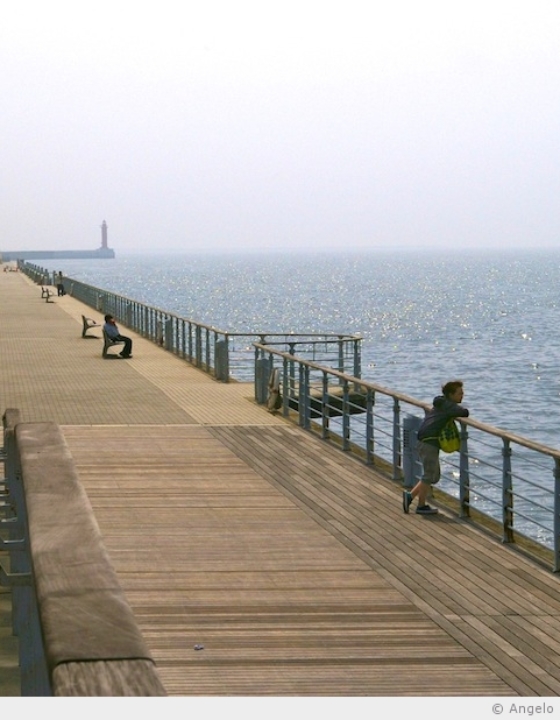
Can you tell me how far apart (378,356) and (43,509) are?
64953 millimetres

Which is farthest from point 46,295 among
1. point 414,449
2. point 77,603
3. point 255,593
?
point 77,603

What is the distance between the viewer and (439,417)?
11969 millimetres

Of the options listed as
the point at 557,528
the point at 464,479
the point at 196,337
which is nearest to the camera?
the point at 557,528

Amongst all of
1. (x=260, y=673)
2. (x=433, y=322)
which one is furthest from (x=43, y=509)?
(x=433, y=322)

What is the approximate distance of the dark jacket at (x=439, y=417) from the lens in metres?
11.9

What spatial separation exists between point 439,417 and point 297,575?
2765mm

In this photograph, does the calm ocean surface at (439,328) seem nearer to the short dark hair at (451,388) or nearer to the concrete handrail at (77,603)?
the short dark hair at (451,388)

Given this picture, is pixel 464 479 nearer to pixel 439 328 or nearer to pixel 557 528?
pixel 557 528

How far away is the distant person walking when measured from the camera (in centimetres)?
1195

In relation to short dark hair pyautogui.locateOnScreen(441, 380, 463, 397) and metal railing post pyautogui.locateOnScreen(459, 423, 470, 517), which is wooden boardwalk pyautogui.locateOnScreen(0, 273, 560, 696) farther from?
short dark hair pyautogui.locateOnScreen(441, 380, 463, 397)

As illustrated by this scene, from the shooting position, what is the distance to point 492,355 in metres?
71.2

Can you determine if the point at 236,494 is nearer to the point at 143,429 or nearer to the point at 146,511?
the point at 146,511

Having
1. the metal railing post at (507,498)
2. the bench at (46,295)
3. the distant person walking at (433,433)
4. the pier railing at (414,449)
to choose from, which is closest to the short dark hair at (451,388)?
the distant person walking at (433,433)

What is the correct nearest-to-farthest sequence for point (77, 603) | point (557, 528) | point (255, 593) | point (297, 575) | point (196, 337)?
point (77, 603)
point (255, 593)
point (297, 575)
point (557, 528)
point (196, 337)
